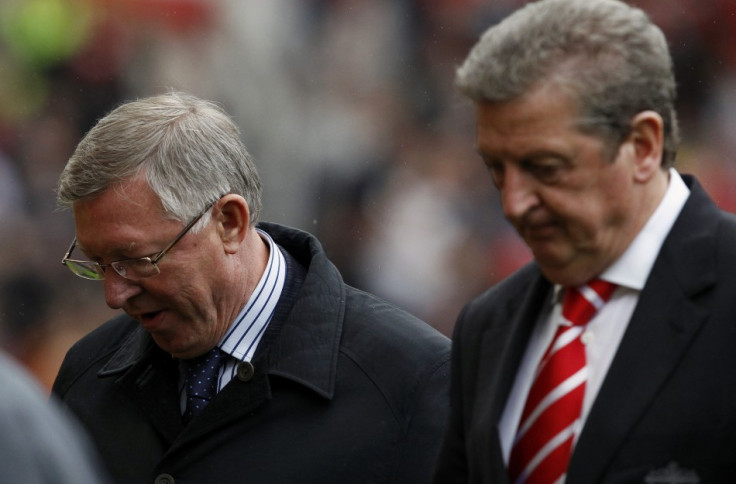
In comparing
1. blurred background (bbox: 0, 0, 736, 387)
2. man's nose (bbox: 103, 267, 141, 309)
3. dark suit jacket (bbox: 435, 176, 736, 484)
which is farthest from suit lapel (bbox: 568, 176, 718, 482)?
blurred background (bbox: 0, 0, 736, 387)

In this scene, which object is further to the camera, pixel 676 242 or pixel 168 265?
pixel 168 265

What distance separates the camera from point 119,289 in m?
3.31

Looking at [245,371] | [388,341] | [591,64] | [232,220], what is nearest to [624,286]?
[591,64]

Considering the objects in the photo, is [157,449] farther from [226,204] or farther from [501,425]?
[501,425]

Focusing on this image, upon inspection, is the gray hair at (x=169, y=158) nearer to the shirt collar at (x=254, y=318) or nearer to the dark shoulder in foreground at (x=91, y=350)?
the shirt collar at (x=254, y=318)

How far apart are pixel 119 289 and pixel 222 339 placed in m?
0.30

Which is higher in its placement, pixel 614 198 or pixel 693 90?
pixel 614 198

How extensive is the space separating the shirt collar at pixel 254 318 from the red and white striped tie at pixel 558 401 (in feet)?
3.84

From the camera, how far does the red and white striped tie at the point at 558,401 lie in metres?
2.28

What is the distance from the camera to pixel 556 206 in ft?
7.38

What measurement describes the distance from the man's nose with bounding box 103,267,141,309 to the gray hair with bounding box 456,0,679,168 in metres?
1.35

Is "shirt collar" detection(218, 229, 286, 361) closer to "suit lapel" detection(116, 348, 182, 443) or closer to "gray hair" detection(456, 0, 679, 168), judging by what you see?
"suit lapel" detection(116, 348, 182, 443)

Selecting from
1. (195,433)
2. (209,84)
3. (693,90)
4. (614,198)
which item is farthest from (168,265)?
(693,90)

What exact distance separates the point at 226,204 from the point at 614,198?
1.40m
